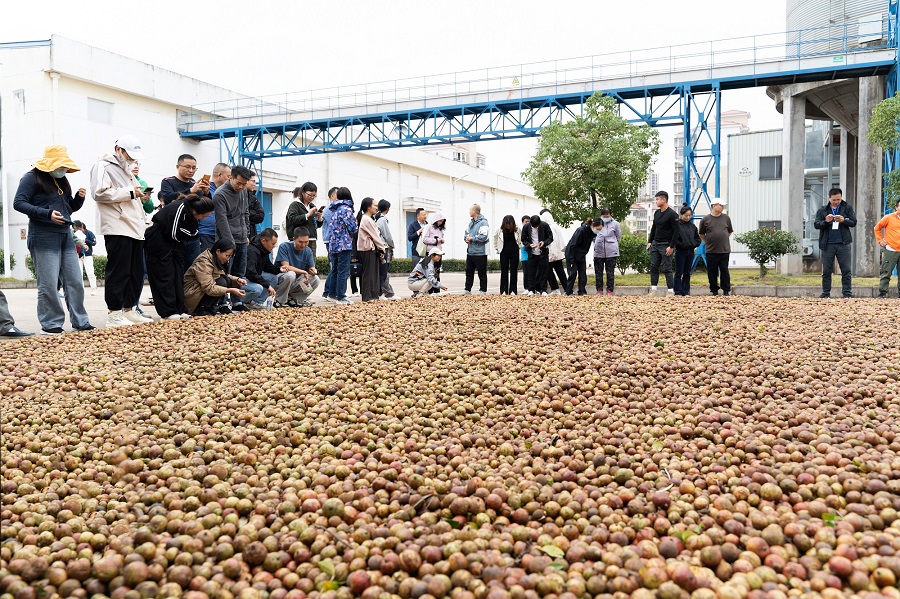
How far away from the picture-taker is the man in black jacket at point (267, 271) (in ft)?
24.6

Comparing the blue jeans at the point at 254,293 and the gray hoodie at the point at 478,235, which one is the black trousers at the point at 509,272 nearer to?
the gray hoodie at the point at 478,235

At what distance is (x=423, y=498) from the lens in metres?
2.27

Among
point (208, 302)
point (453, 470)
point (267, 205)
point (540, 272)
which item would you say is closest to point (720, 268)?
point (540, 272)

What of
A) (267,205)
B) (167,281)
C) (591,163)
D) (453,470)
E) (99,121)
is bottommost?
(453,470)

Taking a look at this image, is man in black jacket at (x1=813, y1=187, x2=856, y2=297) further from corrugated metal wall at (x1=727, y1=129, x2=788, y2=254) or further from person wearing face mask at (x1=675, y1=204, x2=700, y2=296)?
corrugated metal wall at (x1=727, y1=129, x2=788, y2=254)

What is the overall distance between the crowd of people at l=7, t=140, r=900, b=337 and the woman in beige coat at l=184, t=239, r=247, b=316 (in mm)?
13

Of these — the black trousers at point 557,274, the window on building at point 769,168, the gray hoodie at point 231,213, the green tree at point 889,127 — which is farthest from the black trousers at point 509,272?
the window on building at point 769,168

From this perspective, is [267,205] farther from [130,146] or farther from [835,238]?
[835,238]

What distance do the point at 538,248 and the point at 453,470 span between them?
826 centimetres

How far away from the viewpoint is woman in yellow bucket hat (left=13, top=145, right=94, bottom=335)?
5672mm

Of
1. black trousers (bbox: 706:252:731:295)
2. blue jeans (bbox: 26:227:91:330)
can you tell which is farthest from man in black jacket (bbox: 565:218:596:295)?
blue jeans (bbox: 26:227:91:330)

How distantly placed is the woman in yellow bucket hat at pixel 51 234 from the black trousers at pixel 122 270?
0.28 m

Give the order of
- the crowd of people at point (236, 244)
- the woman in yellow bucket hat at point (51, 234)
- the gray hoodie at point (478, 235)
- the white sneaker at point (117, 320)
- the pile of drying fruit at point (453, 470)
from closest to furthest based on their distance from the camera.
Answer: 1. the pile of drying fruit at point (453, 470)
2. the woman in yellow bucket hat at point (51, 234)
3. the crowd of people at point (236, 244)
4. the white sneaker at point (117, 320)
5. the gray hoodie at point (478, 235)

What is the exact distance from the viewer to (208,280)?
21.0ft
